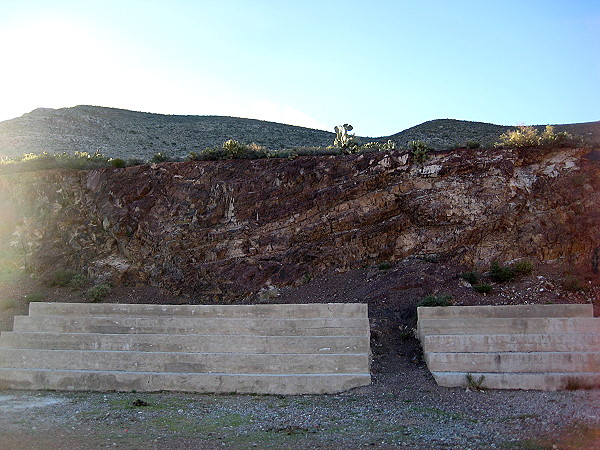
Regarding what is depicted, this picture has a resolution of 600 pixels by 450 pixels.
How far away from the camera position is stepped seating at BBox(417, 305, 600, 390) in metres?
13.0

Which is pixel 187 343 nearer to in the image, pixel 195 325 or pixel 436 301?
pixel 195 325

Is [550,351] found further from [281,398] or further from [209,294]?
[209,294]

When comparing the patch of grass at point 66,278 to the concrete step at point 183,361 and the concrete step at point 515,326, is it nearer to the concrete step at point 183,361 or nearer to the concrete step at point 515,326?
the concrete step at point 183,361

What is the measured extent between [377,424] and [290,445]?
6.31 ft

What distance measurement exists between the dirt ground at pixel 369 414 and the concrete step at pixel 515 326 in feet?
3.13

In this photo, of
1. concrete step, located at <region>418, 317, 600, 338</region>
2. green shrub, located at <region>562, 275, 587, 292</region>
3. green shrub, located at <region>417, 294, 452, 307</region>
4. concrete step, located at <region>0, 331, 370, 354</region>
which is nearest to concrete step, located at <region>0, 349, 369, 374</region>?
concrete step, located at <region>0, 331, 370, 354</region>

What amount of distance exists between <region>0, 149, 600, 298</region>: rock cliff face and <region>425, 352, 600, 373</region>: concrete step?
19.0ft

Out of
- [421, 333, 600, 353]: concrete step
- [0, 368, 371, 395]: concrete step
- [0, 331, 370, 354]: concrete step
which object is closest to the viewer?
[0, 368, 371, 395]: concrete step

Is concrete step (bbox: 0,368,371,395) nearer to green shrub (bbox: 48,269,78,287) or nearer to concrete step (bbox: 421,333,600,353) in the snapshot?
concrete step (bbox: 421,333,600,353)

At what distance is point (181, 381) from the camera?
1366 cm

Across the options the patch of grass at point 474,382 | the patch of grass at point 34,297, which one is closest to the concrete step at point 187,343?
the patch of grass at point 474,382

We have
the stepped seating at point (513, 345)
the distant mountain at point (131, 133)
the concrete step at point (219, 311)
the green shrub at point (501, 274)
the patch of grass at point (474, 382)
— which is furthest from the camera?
the distant mountain at point (131, 133)

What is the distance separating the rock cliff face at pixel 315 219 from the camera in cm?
1947

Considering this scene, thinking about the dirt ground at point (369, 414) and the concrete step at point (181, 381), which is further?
the concrete step at point (181, 381)
